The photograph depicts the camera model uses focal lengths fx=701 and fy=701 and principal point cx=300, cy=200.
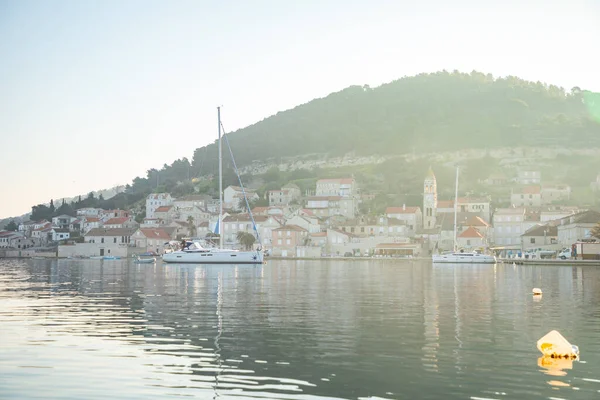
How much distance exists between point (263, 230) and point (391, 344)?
302 feet

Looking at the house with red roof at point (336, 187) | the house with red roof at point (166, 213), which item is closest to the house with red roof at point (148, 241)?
the house with red roof at point (166, 213)

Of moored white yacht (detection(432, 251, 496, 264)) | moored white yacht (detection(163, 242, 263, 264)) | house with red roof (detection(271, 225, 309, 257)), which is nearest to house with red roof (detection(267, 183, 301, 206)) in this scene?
house with red roof (detection(271, 225, 309, 257))

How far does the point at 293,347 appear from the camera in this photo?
1850 cm

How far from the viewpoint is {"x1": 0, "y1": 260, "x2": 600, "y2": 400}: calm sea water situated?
1409 centimetres

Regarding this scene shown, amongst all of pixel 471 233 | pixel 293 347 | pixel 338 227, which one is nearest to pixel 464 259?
pixel 471 233

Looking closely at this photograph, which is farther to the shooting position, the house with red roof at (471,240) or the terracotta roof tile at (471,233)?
the terracotta roof tile at (471,233)

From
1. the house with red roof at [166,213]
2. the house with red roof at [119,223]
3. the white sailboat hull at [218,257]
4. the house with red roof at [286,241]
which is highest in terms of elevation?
the house with red roof at [166,213]

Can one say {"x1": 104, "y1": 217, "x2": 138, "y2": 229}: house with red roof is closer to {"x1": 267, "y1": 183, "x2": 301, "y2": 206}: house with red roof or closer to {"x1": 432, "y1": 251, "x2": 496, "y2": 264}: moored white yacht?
{"x1": 267, "y1": 183, "x2": 301, "y2": 206}: house with red roof

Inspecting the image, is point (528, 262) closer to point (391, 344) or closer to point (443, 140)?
point (391, 344)

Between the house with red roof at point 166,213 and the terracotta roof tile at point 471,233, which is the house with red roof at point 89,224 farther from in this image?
the terracotta roof tile at point 471,233

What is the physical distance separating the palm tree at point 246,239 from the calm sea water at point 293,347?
76.3 metres

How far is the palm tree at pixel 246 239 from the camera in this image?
110812mm

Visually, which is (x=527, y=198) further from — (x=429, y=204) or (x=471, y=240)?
(x=471, y=240)

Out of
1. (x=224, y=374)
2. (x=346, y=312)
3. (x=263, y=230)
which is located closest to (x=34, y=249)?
(x=263, y=230)
